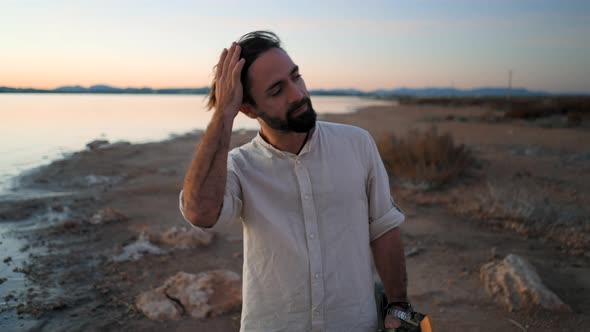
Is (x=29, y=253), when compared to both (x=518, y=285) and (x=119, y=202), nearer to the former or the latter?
(x=119, y=202)

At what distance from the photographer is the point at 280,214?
6.46ft

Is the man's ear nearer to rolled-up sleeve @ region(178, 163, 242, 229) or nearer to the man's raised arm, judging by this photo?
the man's raised arm

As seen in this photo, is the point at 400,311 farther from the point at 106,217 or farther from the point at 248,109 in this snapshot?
the point at 106,217

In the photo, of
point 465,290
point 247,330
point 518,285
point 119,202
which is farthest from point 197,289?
point 119,202

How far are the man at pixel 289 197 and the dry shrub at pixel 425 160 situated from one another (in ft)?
19.1

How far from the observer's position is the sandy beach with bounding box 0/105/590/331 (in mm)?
3670

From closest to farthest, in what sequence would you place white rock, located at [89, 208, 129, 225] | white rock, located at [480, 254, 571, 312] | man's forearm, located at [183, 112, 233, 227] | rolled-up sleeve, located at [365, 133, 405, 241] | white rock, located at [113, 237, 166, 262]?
man's forearm, located at [183, 112, 233, 227], rolled-up sleeve, located at [365, 133, 405, 241], white rock, located at [480, 254, 571, 312], white rock, located at [113, 237, 166, 262], white rock, located at [89, 208, 129, 225]

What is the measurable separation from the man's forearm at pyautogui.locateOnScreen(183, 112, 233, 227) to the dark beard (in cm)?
23

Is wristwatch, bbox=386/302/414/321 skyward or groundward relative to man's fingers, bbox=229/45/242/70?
groundward

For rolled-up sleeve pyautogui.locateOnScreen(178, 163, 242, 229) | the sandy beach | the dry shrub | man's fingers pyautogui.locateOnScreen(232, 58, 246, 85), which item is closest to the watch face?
rolled-up sleeve pyautogui.locateOnScreen(178, 163, 242, 229)

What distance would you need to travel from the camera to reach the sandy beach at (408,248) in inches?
144

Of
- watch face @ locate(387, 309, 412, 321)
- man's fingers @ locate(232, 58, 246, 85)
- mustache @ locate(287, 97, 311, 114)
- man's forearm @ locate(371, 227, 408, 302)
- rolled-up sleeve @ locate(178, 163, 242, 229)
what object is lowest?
watch face @ locate(387, 309, 412, 321)

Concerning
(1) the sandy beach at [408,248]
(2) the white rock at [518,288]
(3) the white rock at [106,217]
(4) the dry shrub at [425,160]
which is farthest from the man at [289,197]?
(4) the dry shrub at [425,160]

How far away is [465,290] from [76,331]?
3.20 metres
